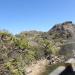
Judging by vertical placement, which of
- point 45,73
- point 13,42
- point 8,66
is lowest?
point 45,73

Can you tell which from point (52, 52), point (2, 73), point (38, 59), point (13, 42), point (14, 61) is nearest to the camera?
point (2, 73)

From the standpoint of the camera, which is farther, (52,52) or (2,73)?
(52,52)

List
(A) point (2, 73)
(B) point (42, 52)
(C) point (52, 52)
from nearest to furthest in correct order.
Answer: (A) point (2, 73), (B) point (42, 52), (C) point (52, 52)

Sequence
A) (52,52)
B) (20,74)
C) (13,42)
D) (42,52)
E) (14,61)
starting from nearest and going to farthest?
1. (20,74)
2. (14,61)
3. (13,42)
4. (42,52)
5. (52,52)

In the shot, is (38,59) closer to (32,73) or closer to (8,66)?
(32,73)

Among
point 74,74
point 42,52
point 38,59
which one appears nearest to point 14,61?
point 74,74

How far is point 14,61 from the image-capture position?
28.0m

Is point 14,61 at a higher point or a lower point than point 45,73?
higher

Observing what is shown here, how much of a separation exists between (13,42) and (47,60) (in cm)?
1097

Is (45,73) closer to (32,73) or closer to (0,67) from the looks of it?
(32,73)

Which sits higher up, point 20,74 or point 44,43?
point 44,43

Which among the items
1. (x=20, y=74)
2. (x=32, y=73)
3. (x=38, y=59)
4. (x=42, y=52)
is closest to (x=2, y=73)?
(x=20, y=74)

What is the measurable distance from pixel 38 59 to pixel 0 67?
53.7 ft

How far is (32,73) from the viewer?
29641 mm
